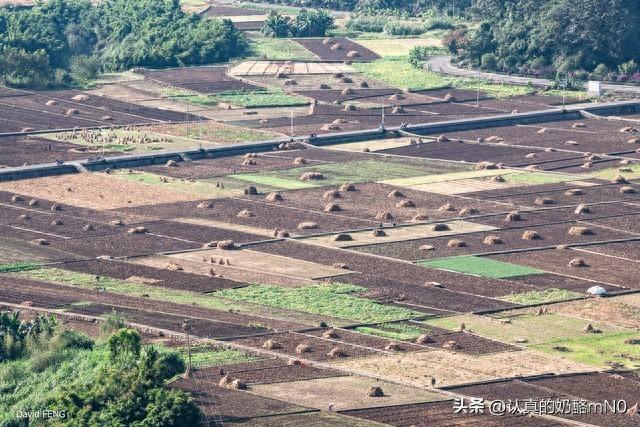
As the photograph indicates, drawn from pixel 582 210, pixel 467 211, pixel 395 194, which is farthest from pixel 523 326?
pixel 395 194

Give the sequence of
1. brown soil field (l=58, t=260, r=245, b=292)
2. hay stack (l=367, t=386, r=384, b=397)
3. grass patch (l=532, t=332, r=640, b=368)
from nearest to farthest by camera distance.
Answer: hay stack (l=367, t=386, r=384, b=397) < grass patch (l=532, t=332, r=640, b=368) < brown soil field (l=58, t=260, r=245, b=292)

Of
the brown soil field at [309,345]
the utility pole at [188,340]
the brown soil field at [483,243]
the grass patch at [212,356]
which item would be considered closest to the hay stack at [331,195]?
the brown soil field at [483,243]

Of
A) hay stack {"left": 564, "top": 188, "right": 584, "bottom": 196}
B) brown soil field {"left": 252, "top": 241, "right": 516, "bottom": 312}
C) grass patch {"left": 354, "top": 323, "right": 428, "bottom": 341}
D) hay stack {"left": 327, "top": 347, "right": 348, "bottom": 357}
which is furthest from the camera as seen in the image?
hay stack {"left": 564, "top": 188, "right": 584, "bottom": 196}

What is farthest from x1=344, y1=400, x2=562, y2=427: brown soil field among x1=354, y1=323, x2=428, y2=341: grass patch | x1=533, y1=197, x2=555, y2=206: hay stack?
x1=533, y1=197, x2=555, y2=206: hay stack

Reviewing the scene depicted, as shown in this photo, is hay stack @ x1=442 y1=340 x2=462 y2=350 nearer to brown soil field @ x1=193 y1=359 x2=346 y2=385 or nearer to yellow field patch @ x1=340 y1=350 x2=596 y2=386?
yellow field patch @ x1=340 y1=350 x2=596 y2=386

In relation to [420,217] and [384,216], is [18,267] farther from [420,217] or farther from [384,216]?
[420,217]

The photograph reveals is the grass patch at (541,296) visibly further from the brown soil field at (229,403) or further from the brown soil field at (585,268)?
the brown soil field at (229,403)
